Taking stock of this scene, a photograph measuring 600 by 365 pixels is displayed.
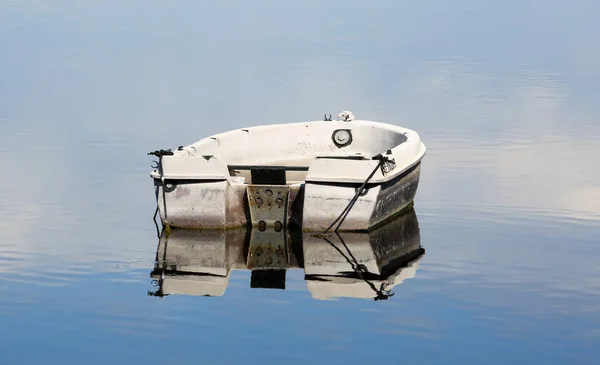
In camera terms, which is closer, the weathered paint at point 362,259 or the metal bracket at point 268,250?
the weathered paint at point 362,259

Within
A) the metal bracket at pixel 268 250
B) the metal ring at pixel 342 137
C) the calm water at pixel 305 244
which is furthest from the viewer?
the metal ring at pixel 342 137

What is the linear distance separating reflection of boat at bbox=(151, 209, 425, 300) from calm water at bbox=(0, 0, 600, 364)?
0.08 m

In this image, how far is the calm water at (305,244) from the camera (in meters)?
16.5

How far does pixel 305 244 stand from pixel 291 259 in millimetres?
823

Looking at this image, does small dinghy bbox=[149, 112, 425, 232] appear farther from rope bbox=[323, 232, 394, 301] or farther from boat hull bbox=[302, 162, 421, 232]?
rope bbox=[323, 232, 394, 301]

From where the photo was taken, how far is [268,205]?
72.0 ft

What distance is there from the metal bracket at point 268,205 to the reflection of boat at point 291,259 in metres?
0.13

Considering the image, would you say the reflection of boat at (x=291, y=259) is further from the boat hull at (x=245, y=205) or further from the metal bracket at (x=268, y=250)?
the boat hull at (x=245, y=205)

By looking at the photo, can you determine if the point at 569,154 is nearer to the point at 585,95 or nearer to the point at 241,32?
the point at 585,95

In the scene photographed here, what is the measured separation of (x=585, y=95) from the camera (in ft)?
137

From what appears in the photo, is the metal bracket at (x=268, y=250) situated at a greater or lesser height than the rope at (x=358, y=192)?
lesser

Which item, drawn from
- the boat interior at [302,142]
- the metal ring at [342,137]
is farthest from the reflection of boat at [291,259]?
the metal ring at [342,137]

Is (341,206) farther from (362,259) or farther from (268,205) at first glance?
(362,259)

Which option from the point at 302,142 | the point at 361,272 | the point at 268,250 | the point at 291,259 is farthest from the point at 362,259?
the point at 302,142
